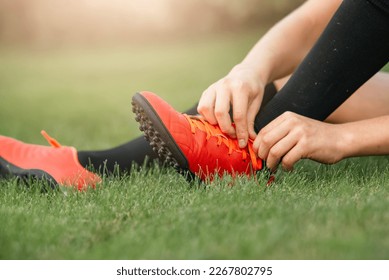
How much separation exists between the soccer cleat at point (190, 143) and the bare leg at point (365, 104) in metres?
0.35

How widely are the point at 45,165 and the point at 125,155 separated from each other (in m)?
0.25

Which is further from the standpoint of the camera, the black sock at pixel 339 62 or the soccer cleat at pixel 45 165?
the soccer cleat at pixel 45 165

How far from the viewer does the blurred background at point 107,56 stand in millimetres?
3691

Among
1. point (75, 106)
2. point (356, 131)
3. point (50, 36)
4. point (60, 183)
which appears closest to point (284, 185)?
point (356, 131)

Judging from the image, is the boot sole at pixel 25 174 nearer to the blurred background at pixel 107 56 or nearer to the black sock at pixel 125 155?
the black sock at pixel 125 155

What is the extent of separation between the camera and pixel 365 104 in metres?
1.82

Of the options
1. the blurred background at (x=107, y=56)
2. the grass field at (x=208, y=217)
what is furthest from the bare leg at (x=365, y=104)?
the blurred background at (x=107, y=56)

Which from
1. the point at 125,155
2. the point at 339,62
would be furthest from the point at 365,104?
the point at 125,155

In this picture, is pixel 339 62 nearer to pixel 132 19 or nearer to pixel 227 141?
pixel 227 141

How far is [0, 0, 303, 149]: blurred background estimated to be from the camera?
369 centimetres

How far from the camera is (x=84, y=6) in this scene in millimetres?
12305

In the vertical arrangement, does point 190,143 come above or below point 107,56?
below

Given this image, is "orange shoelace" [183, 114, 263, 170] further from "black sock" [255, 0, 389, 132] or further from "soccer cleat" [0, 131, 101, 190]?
"soccer cleat" [0, 131, 101, 190]
